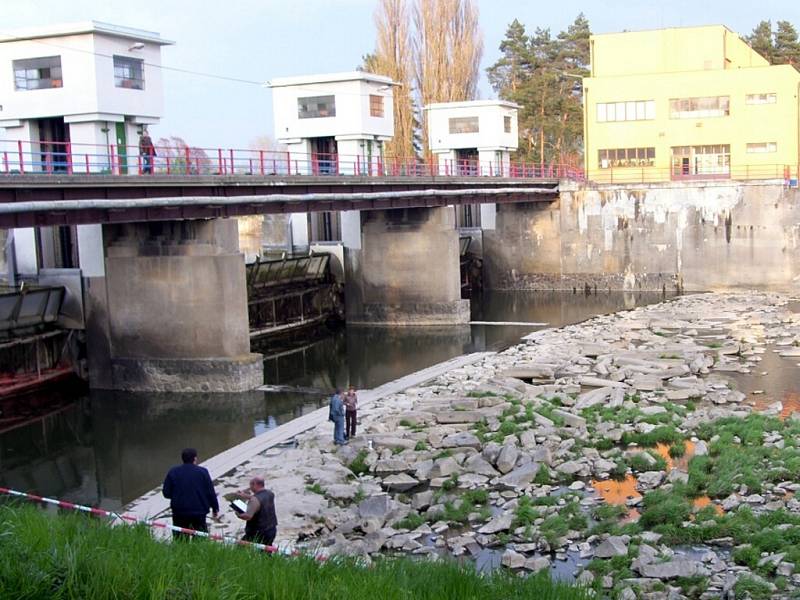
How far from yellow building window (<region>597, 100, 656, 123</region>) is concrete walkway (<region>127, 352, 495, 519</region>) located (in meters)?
30.8

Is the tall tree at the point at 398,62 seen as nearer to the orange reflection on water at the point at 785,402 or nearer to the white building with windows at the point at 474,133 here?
the white building with windows at the point at 474,133

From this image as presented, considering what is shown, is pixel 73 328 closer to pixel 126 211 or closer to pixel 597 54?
pixel 126 211

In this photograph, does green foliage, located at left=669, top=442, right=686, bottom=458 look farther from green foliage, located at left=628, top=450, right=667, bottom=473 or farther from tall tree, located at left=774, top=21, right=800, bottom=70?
tall tree, located at left=774, top=21, right=800, bottom=70

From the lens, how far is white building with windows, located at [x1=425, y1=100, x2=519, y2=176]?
57281 mm

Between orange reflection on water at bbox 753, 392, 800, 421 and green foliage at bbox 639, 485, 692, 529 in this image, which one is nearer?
green foliage at bbox 639, 485, 692, 529

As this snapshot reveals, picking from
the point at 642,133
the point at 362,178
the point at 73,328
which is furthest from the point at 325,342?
the point at 642,133

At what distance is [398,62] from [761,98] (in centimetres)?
2401

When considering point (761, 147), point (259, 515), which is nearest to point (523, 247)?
point (761, 147)

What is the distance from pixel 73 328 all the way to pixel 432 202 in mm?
16472

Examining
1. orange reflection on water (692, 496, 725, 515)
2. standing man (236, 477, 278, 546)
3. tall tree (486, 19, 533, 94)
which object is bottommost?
orange reflection on water (692, 496, 725, 515)

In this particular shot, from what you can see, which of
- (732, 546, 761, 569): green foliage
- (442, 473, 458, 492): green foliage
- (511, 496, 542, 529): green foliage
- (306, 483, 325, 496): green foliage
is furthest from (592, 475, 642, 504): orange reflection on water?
(306, 483, 325, 496): green foliage

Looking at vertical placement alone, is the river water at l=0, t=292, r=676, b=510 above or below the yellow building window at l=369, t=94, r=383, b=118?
below

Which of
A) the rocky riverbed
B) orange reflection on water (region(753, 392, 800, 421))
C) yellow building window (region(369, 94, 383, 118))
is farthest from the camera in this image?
yellow building window (region(369, 94, 383, 118))

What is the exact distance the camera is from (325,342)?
127 feet
